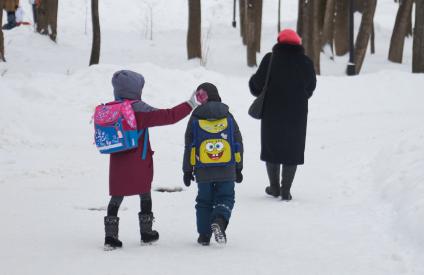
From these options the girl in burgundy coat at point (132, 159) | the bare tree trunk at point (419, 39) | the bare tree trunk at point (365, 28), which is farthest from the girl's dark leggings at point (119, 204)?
the bare tree trunk at point (365, 28)

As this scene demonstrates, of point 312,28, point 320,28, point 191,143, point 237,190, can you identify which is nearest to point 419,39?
point 312,28

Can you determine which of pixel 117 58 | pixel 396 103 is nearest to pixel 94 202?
pixel 396 103

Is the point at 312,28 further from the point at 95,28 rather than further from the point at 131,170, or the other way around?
the point at 131,170

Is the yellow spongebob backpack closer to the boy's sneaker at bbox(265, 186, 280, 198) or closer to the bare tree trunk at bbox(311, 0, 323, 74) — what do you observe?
the boy's sneaker at bbox(265, 186, 280, 198)

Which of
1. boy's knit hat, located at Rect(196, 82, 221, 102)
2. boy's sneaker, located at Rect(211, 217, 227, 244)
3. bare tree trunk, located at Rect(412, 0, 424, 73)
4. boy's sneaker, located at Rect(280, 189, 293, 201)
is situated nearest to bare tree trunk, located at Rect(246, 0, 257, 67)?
bare tree trunk, located at Rect(412, 0, 424, 73)

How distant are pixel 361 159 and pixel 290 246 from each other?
469 centimetres

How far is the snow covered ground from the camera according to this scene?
552 centimetres

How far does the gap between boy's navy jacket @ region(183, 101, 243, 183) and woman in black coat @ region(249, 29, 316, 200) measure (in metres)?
2.10

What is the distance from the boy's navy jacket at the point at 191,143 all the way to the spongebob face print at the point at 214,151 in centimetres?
8

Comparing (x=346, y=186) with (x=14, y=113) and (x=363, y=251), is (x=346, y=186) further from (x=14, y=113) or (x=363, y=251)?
(x=14, y=113)

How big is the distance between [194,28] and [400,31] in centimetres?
687

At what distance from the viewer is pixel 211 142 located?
5930 millimetres

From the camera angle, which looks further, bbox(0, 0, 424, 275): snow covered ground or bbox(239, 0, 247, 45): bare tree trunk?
bbox(239, 0, 247, 45): bare tree trunk

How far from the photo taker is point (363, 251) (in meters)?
5.80
